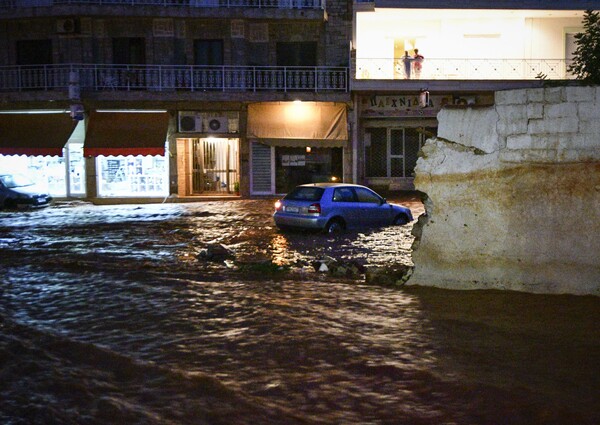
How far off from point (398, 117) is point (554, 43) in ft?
22.9

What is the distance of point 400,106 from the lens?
98.7 feet

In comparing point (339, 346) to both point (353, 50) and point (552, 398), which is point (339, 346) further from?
point (353, 50)

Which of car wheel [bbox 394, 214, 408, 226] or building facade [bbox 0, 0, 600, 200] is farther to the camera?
building facade [bbox 0, 0, 600, 200]

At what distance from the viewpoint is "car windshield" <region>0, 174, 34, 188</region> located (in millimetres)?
25406

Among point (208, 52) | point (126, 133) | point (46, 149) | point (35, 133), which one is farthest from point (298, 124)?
point (35, 133)

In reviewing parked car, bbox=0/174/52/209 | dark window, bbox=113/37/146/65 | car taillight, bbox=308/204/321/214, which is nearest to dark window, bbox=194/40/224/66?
dark window, bbox=113/37/146/65

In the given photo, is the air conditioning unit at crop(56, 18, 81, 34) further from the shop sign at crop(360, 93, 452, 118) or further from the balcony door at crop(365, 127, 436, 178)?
the balcony door at crop(365, 127, 436, 178)

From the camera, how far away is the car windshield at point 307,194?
57.5 feet

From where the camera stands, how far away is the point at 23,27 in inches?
1157

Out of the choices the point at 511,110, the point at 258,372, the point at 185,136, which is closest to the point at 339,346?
the point at 258,372

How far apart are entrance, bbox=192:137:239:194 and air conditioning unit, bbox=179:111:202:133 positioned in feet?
2.15

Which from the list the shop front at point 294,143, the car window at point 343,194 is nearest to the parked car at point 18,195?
the shop front at point 294,143

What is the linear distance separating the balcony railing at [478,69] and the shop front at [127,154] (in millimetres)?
8498

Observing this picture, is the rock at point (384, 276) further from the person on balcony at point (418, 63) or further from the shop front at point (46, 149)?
the shop front at point (46, 149)
